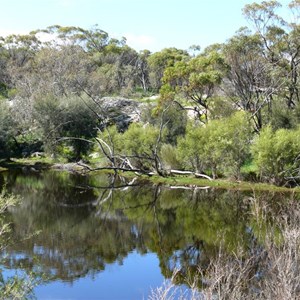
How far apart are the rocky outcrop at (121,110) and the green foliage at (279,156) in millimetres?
27595

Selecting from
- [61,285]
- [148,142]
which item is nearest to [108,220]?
[61,285]

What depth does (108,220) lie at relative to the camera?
24.5 metres

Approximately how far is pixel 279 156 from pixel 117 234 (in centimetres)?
1532

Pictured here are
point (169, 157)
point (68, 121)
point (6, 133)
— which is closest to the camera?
point (169, 157)

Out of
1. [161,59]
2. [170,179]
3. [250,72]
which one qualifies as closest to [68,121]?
[170,179]

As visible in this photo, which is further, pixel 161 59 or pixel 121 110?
pixel 161 59

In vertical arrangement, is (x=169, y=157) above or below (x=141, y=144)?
below

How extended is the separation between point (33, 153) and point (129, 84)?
28477 millimetres

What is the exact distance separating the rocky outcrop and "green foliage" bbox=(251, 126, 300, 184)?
90.5 feet

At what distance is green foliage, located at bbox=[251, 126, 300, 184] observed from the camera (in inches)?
1277

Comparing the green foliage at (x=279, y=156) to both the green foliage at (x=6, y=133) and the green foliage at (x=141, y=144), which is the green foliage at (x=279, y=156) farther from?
the green foliage at (x=6, y=133)

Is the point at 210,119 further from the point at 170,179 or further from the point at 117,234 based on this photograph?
the point at 117,234

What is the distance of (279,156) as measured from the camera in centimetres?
3238

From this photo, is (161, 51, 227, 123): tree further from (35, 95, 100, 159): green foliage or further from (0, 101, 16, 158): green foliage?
(0, 101, 16, 158): green foliage
